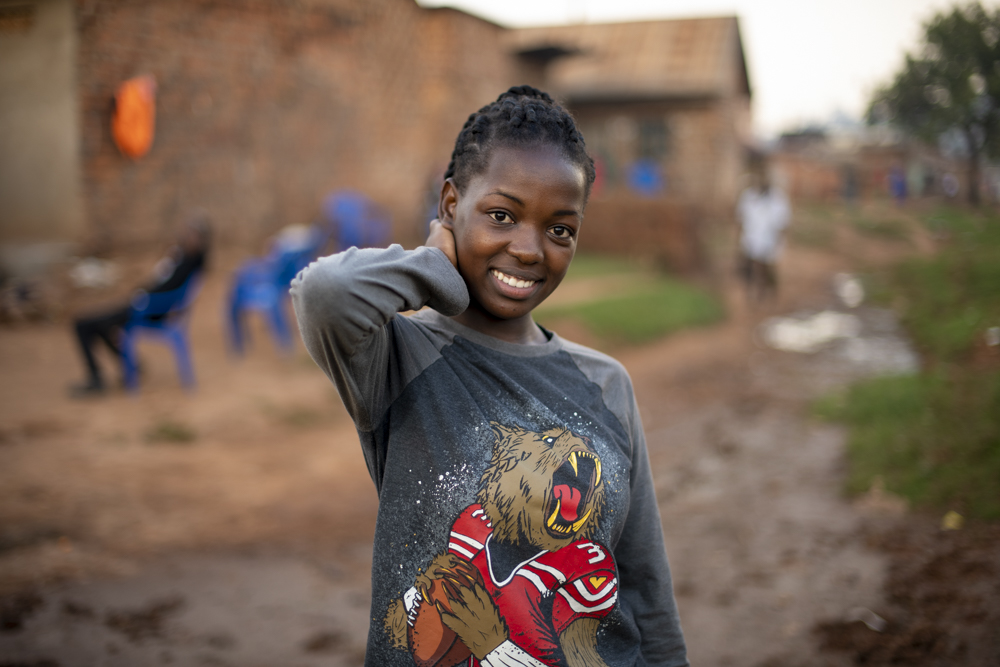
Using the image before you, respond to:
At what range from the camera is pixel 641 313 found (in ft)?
32.3

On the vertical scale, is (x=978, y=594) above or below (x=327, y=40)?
below

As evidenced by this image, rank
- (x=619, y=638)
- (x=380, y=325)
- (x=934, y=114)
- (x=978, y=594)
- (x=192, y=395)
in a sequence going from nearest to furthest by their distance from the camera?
(x=380, y=325) < (x=619, y=638) < (x=978, y=594) < (x=192, y=395) < (x=934, y=114)

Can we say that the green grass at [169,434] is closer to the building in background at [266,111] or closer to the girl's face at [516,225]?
the building in background at [266,111]

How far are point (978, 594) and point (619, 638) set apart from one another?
2545mm

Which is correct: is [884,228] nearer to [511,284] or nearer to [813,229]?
[813,229]

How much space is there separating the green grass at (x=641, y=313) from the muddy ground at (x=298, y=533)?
1946 millimetres

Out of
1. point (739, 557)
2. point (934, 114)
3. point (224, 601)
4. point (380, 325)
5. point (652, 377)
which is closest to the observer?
point (380, 325)

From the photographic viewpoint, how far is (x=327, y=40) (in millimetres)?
11992

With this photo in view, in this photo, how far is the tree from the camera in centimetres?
808

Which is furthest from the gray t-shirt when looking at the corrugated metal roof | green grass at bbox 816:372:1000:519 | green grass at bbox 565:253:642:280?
the corrugated metal roof

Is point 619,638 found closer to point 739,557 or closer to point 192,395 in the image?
point 739,557

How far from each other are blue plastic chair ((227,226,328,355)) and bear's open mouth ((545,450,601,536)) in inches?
252

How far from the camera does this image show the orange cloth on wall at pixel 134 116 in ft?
28.6

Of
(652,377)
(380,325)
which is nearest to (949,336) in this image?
(652,377)
